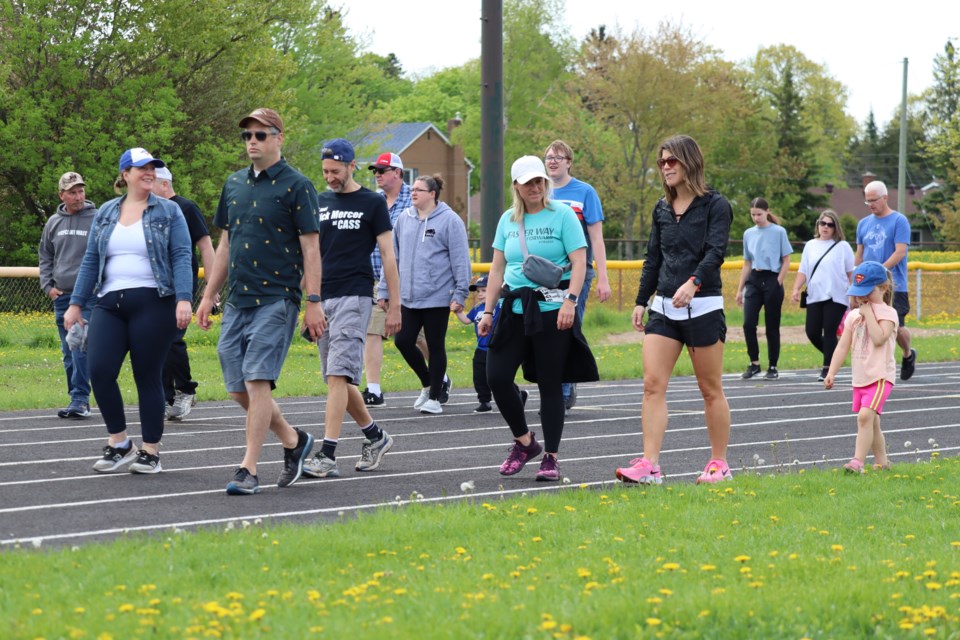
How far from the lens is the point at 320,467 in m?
8.56

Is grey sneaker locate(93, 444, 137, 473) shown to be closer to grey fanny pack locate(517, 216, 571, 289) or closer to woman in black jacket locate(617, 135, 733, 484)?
grey fanny pack locate(517, 216, 571, 289)

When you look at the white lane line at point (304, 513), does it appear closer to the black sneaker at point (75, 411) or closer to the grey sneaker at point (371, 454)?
the grey sneaker at point (371, 454)

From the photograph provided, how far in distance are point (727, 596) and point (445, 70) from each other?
110397 millimetres

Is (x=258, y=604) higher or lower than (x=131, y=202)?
lower

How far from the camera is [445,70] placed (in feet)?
373

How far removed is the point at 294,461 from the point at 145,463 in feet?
3.33

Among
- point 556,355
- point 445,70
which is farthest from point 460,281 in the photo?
point 445,70

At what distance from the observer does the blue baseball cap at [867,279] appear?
8812mm

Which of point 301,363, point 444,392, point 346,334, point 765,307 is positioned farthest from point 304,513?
point 301,363

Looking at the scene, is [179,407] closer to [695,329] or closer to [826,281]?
[695,329]

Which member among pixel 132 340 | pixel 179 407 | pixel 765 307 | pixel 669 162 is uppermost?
pixel 669 162

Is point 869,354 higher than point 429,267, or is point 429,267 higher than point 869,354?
point 429,267

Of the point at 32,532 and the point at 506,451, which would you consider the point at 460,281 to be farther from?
the point at 32,532

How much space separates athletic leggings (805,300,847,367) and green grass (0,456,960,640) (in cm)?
779
